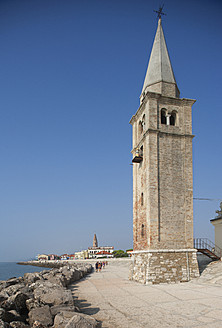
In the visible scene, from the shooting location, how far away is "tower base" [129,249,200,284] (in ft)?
60.4

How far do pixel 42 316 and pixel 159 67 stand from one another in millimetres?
20828

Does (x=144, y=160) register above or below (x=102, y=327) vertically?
above

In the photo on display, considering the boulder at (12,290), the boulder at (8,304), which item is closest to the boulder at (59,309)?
the boulder at (8,304)

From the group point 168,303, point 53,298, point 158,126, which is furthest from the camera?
point 158,126

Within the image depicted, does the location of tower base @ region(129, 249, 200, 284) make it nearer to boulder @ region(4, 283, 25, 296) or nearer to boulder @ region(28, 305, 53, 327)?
boulder @ region(4, 283, 25, 296)

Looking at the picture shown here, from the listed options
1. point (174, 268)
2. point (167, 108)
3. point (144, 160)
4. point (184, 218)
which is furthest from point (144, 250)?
point (167, 108)

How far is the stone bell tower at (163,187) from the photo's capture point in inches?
751

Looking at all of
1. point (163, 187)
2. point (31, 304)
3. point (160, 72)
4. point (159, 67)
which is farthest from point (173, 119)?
point (31, 304)

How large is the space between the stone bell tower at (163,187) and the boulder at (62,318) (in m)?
11.2

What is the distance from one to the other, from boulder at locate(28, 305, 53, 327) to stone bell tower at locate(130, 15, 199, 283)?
1101 cm

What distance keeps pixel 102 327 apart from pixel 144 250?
1184cm

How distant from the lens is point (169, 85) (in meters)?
23.0

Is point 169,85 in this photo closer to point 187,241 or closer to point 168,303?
point 187,241

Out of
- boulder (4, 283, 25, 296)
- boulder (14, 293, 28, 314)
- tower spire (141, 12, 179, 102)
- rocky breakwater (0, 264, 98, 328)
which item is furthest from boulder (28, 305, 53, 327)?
tower spire (141, 12, 179, 102)
